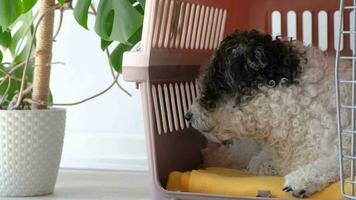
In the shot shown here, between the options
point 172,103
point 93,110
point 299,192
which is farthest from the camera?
point 93,110

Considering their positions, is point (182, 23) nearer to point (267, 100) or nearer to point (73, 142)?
point (267, 100)

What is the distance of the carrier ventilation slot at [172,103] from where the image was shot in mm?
1308

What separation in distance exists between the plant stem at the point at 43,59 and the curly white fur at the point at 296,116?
436 mm

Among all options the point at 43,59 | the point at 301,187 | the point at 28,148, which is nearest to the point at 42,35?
the point at 43,59

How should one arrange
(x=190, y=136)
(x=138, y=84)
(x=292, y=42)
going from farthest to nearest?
(x=190, y=136), (x=292, y=42), (x=138, y=84)

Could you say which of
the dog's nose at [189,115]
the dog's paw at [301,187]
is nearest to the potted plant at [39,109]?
the dog's nose at [189,115]

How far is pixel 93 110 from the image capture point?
2225mm

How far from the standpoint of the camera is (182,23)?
1451mm

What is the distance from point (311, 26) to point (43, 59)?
66 cm

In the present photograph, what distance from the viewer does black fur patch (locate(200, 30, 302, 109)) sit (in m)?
1.27

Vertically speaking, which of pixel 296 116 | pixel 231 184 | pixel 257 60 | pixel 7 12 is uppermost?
pixel 7 12

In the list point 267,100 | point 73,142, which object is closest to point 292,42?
point 267,100

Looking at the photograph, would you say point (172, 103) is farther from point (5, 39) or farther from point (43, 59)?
point (5, 39)

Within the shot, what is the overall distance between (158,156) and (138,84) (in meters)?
0.15
